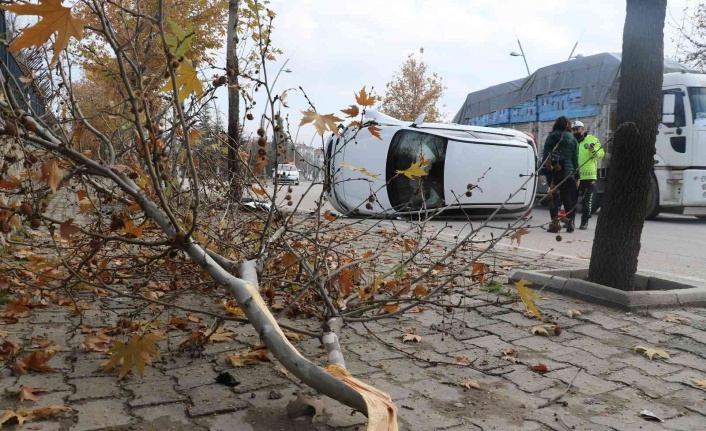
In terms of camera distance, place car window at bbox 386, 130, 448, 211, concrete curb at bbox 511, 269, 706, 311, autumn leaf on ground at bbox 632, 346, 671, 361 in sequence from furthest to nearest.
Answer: car window at bbox 386, 130, 448, 211, concrete curb at bbox 511, 269, 706, 311, autumn leaf on ground at bbox 632, 346, 671, 361

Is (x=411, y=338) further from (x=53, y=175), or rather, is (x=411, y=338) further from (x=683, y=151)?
(x=683, y=151)

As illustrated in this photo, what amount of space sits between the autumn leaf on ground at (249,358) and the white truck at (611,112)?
8.97m

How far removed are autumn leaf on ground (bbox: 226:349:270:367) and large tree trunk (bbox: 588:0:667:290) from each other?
3.01m

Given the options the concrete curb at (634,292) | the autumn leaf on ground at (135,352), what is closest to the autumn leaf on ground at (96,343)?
the autumn leaf on ground at (135,352)

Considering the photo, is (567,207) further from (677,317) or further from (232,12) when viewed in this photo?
(232,12)

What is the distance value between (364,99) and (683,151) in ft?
41.0

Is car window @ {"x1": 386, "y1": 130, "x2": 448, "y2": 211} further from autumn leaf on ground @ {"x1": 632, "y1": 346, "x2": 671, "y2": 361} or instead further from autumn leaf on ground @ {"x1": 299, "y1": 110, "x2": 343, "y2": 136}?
autumn leaf on ground @ {"x1": 299, "y1": 110, "x2": 343, "y2": 136}

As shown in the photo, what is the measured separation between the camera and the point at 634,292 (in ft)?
15.1

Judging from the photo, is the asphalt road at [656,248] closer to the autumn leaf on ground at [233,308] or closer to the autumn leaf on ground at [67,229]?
the autumn leaf on ground at [233,308]

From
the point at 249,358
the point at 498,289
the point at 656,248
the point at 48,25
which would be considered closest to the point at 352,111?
the point at 249,358

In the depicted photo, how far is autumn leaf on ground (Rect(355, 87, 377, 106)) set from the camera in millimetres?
3152

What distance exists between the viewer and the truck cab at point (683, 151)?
43.9ft

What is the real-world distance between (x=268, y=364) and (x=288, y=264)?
0.74 meters

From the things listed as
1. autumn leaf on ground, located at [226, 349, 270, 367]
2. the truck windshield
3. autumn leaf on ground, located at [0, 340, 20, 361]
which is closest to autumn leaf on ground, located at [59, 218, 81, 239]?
autumn leaf on ground, located at [0, 340, 20, 361]
